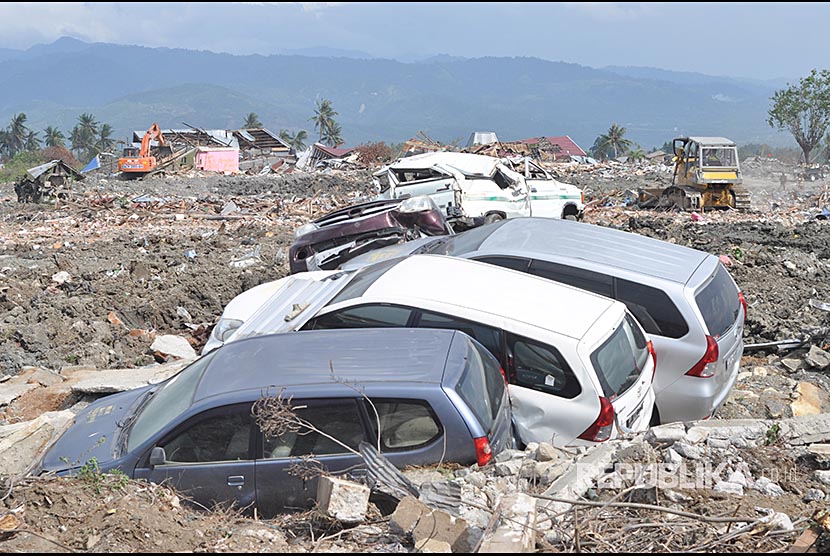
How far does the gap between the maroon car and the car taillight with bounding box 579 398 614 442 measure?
5.78 meters

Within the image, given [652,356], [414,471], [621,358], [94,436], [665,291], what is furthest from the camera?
[665,291]

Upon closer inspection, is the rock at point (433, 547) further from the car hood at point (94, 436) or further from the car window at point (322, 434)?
the car hood at point (94, 436)

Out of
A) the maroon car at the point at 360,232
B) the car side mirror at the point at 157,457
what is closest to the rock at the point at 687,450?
the car side mirror at the point at 157,457

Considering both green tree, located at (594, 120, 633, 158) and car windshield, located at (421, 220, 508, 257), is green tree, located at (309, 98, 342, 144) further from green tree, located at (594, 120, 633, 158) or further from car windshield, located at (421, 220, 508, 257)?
car windshield, located at (421, 220, 508, 257)

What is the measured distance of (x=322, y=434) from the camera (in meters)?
4.96

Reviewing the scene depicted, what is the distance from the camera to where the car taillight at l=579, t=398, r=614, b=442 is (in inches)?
224

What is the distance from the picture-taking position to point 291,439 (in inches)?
195

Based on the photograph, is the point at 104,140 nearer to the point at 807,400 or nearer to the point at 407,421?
the point at 807,400

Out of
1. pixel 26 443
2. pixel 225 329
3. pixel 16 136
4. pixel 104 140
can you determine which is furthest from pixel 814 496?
pixel 16 136

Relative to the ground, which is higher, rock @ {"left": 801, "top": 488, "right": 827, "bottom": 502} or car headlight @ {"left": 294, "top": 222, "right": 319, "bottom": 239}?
car headlight @ {"left": 294, "top": 222, "right": 319, "bottom": 239}

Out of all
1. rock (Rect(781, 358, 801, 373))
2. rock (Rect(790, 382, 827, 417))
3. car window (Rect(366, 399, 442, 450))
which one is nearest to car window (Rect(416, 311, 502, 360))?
car window (Rect(366, 399, 442, 450))

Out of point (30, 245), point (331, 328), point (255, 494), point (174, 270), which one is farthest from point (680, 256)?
point (30, 245)

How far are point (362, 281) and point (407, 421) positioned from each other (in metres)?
2.67

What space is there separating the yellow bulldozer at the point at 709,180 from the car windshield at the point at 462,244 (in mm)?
16204
